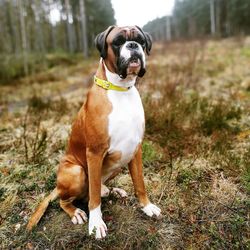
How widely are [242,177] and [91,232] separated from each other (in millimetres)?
1590

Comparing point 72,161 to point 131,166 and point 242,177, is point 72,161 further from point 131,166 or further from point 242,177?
point 242,177

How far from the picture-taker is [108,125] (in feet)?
8.22

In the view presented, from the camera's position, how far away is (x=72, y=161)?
294 centimetres

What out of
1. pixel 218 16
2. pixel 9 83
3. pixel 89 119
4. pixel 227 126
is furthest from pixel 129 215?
pixel 218 16

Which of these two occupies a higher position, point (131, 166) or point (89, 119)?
point (89, 119)

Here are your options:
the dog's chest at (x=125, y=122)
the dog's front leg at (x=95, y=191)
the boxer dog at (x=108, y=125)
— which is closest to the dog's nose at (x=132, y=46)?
the boxer dog at (x=108, y=125)

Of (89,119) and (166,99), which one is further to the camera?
(166,99)

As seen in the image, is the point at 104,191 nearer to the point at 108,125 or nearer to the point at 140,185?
the point at 140,185

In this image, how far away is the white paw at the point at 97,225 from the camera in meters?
2.67

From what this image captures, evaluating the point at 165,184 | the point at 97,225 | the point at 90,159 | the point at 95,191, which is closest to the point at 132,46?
the point at 90,159

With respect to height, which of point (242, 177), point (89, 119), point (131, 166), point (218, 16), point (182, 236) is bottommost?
point (182, 236)

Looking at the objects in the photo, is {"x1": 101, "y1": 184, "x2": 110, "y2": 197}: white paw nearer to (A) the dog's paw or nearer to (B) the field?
(B) the field

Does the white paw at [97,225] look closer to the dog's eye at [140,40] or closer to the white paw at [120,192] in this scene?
the white paw at [120,192]

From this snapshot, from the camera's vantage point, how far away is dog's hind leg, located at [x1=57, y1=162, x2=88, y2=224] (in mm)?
2803
